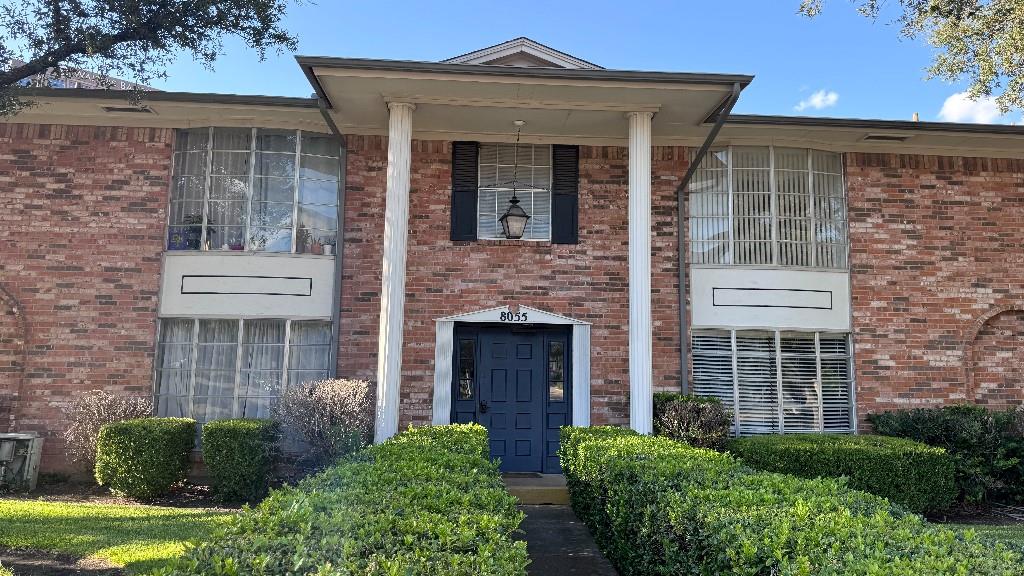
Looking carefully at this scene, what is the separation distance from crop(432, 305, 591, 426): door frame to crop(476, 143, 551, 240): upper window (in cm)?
118

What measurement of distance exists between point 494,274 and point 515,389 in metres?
1.72

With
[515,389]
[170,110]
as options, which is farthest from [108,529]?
[170,110]

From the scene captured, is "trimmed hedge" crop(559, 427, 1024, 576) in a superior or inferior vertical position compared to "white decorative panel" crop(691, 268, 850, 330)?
inferior

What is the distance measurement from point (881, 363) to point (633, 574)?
24.4 feet

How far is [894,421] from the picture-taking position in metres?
10.0

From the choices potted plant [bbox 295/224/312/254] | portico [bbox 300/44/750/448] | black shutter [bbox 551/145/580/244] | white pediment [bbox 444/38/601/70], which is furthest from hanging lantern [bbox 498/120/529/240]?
potted plant [bbox 295/224/312/254]

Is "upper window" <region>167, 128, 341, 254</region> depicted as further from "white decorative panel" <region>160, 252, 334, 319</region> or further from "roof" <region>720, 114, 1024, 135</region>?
"roof" <region>720, 114, 1024, 135</region>

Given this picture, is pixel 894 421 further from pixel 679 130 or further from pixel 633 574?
pixel 633 574

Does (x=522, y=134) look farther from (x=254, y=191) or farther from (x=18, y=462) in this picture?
(x=18, y=462)

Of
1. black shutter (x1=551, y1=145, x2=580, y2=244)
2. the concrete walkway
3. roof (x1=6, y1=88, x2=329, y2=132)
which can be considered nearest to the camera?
the concrete walkway

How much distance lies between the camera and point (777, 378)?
34.4ft

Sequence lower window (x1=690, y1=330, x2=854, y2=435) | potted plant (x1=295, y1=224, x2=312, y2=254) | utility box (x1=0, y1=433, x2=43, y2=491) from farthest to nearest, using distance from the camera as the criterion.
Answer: lower window (x1=690, y1=330, x2=854, y2=435), potted plant (x1=295, y1=224, x2=312, y2=254), utility box (x1=0, y1=433, x2=43, y2=491)

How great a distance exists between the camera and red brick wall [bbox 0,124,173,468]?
32.1 feet

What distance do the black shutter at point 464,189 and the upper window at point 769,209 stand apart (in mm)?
3335
